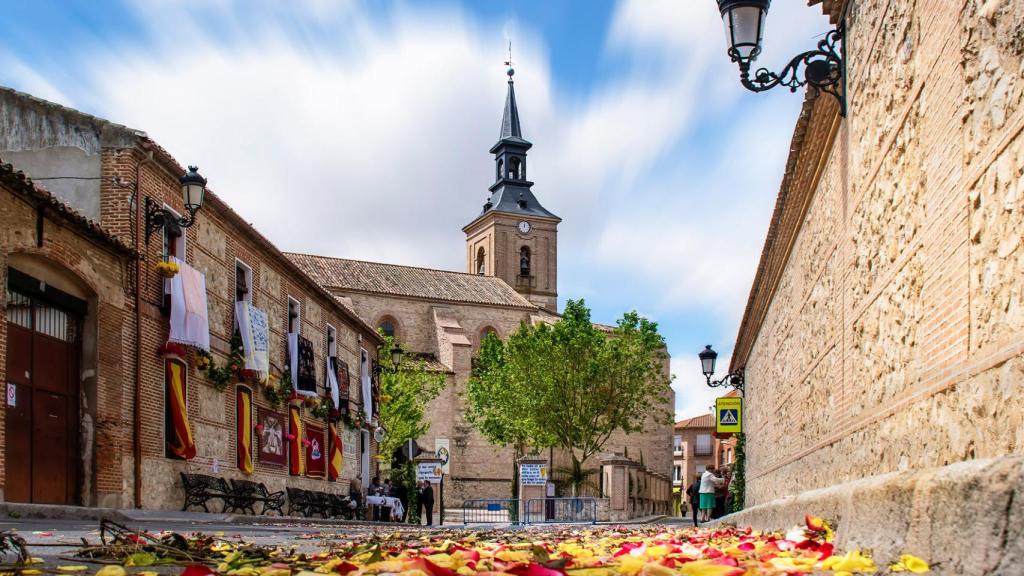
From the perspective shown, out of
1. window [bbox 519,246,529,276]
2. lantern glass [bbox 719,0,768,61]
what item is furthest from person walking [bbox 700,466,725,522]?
window [bbox 519,246,529,276]

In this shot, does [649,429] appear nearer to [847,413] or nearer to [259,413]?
[259,413]

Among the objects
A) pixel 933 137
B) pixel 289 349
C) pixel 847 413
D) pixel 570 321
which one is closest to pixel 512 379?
pixel 570 321

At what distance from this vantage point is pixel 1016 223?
4.30 metres

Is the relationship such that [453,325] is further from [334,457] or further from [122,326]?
[122,326]

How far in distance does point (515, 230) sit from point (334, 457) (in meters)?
55.2

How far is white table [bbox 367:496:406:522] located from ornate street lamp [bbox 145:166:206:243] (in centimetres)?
1276

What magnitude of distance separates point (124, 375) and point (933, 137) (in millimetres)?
13516

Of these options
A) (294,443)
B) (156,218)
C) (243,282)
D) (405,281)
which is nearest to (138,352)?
(156,218)

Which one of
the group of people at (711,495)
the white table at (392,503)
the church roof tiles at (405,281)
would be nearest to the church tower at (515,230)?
the church roof tiles at (405,281)

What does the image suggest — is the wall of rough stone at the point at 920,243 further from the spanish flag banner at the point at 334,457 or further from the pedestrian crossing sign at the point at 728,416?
the spanish flag banner at the point at 334,457

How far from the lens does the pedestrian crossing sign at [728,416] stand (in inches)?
943

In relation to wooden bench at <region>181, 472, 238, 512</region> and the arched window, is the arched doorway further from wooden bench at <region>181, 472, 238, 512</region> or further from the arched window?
the arched window

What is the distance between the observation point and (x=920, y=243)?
6.07 meters

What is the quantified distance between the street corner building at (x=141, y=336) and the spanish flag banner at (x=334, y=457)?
57mm
